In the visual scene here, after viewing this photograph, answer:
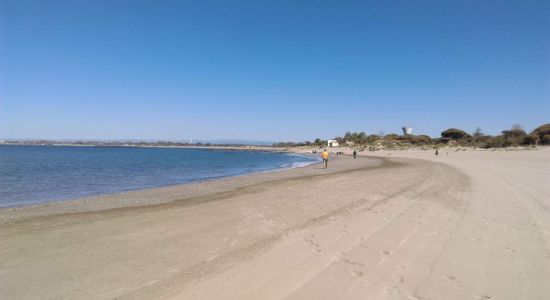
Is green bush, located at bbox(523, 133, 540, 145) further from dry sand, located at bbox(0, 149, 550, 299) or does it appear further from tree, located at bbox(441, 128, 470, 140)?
dry sand, located at bbox(0, 149, 550, 299)

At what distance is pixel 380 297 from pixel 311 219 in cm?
401

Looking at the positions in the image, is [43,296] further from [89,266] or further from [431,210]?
[431,210]

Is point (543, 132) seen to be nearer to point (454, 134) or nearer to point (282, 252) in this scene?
point (454, 134)

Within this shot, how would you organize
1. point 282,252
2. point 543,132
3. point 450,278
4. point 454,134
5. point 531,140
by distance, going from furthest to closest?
1. point 454,134
2. point 543,132
3. point 531,140
4. point 282,252
5. point 450,278

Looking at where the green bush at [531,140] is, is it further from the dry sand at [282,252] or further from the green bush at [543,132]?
the dry sand at [282,252]

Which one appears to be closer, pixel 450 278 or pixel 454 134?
pixel 450 278

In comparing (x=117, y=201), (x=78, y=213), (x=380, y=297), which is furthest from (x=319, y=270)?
(x=117, y=201)

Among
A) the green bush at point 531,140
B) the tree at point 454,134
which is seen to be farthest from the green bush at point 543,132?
the tree at point 454,134

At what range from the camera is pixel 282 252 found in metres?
5.29

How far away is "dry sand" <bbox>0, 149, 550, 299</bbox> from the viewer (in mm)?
3922

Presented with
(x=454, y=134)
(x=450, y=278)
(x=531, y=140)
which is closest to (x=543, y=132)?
(x=531, y=140)

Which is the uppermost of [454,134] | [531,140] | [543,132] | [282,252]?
[454,134]

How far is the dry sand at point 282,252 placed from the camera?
12.9 ft

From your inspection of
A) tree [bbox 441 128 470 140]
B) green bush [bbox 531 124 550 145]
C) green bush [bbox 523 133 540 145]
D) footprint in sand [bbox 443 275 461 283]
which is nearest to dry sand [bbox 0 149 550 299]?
footprint in sand [bbox 443 275 461 283]
